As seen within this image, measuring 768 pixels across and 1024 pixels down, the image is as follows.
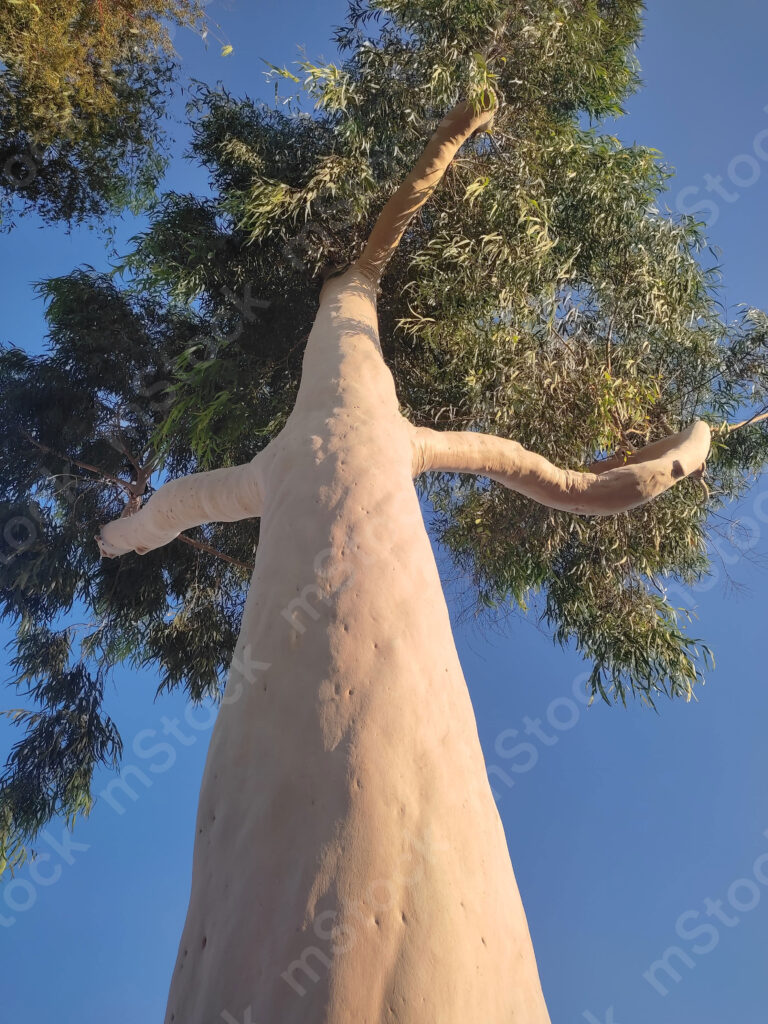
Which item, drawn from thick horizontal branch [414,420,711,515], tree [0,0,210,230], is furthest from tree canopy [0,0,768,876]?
thick horizontal branch [414,420,711,515]

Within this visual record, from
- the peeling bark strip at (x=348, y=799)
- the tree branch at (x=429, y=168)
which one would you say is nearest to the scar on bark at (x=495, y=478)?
the peeling bark strip at (x=348, y=799)

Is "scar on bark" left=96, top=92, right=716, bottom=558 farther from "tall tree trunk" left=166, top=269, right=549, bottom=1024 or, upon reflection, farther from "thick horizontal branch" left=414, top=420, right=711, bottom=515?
"tall tree trunk" left=166, top=269, right=549, bottom=1024

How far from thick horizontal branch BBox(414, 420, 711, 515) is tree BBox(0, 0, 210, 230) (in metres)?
3.86

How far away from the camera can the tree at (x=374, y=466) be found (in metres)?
1.49

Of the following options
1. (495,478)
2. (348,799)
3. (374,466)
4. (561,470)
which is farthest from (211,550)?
(348,799)

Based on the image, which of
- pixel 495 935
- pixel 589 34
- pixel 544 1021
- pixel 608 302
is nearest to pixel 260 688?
pixel 495 935

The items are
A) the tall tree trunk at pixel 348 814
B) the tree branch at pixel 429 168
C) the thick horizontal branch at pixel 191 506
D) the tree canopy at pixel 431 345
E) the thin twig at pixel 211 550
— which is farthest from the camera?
the thin twig at pixel 211 550

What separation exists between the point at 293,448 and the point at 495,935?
5.32 ft

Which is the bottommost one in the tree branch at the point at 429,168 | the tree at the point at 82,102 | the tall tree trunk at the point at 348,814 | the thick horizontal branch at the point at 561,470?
the tall tree trunk at the point at 348,814

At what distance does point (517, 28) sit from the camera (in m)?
4.99

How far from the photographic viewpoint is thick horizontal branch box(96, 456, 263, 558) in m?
2.96

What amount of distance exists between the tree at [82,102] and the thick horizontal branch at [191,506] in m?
3.13

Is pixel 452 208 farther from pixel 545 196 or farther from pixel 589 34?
pixel 589 34

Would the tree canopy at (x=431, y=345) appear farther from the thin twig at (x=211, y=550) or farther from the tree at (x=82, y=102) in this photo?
the tree at (x=82, y=102)
